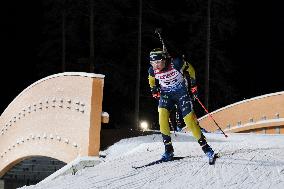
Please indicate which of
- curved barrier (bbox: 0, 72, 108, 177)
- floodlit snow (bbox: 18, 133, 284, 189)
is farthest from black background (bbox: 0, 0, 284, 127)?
floodlit snow (bbox: 18, 133, 284, 189)

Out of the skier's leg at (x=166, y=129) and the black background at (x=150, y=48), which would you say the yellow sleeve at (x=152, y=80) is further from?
the black background at (x=150, y=48)

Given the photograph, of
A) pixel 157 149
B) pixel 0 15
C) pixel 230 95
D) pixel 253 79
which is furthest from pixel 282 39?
pixel 157 149

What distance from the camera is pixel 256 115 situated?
18.7 metres

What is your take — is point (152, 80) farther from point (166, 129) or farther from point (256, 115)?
point (256, 115)

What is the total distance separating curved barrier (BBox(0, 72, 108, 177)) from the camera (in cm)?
1021

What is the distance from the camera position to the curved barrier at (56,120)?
A: 10211 millimetres

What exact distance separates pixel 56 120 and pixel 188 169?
5408 millimetres

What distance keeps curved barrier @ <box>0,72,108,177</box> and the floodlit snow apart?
34.2 inches

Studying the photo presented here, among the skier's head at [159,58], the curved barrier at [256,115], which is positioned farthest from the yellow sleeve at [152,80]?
the curved barrier at [256,115]

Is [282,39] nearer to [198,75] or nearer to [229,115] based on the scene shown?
[198,75]

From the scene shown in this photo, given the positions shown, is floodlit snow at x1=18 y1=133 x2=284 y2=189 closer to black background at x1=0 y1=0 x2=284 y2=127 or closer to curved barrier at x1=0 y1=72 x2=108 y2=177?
curved barrier at x1=0 y1=72 x2=108 y2=177

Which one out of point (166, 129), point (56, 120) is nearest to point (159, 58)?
point (166, 129)

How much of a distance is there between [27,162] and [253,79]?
2257 cm

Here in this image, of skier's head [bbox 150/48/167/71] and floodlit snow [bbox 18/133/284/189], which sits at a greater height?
skier's head [bbox 150/48/167/71]
